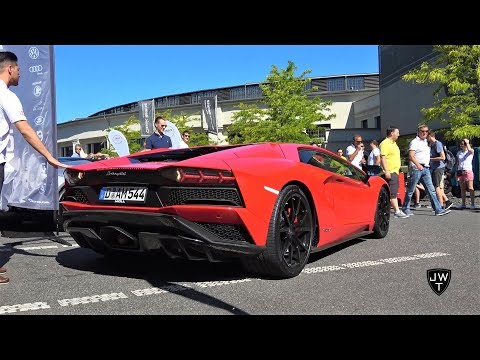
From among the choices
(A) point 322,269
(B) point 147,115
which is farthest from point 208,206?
(B) point 147,115

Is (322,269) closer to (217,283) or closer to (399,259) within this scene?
(399,259)

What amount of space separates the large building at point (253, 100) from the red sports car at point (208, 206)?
3187cm

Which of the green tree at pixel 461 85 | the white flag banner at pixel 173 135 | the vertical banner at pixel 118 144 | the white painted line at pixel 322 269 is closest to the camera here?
the white painted line at pixel 322 269

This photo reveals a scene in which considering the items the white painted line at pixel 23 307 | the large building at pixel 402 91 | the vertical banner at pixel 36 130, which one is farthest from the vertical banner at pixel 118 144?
the large building at pixel 402 91

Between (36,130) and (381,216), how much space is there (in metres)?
4.50

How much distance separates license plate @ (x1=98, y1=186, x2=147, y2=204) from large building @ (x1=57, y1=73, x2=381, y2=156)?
32434 mm

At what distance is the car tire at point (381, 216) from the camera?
5.76m

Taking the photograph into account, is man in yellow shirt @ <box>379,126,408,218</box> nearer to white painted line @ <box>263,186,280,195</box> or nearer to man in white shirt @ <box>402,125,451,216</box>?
man in white shirt @ <box>402,125,451,216</box>

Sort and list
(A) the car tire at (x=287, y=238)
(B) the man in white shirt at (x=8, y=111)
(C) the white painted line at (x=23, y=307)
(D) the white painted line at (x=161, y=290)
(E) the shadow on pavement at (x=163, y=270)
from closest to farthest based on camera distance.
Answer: (C) the white painted line at (x=23, y=307)
(D) the white painted line at (x=161, y=290)
(E) the shadow on pavement at (x=163, y=270)
(A) the car tire at (x=287, y=238)
(B) the man in white shirt at (x=8, y=111)

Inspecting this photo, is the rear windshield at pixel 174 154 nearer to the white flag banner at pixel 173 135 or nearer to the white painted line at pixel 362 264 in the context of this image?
the white painted line at pixel 362 264

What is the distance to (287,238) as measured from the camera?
150 inches

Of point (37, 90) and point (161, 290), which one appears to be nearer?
point (161, 290)
